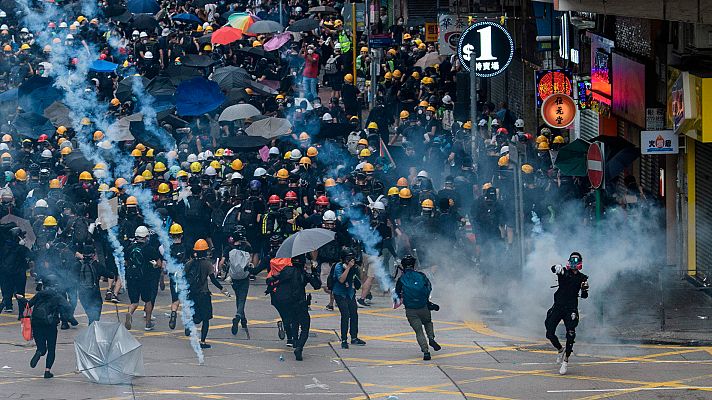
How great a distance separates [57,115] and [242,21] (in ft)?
40.4

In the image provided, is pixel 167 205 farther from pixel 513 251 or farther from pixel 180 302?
pixel 513 251

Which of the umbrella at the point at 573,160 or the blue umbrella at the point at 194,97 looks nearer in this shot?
the umbrella at the point at 573,160

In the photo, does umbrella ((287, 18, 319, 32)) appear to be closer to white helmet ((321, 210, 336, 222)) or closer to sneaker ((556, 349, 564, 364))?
white helmet ((321, 210, 336, 222))

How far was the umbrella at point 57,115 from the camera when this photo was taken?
108 ft

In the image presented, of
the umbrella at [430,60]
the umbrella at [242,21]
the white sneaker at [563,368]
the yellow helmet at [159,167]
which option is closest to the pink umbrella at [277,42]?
the umbrella at [242,21]

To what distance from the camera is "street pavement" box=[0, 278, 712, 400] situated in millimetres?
18203

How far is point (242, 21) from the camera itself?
44375 mm

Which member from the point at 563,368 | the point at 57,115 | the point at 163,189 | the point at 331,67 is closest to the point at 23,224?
the point at 163,189

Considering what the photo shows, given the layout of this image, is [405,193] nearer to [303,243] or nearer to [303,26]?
[303,243]

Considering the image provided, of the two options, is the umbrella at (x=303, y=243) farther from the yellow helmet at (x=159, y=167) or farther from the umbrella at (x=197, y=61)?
the umbrella at (x=197, y=61)

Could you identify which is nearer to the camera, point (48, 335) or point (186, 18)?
point (48, 335)

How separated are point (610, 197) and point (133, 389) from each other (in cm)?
1069

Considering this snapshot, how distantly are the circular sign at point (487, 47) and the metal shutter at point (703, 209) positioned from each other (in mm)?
4067

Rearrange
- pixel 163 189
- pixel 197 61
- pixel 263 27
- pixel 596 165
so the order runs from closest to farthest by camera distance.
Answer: pixel 596 165
pixel 163 189
pixel 197 61
pixel 263 27
